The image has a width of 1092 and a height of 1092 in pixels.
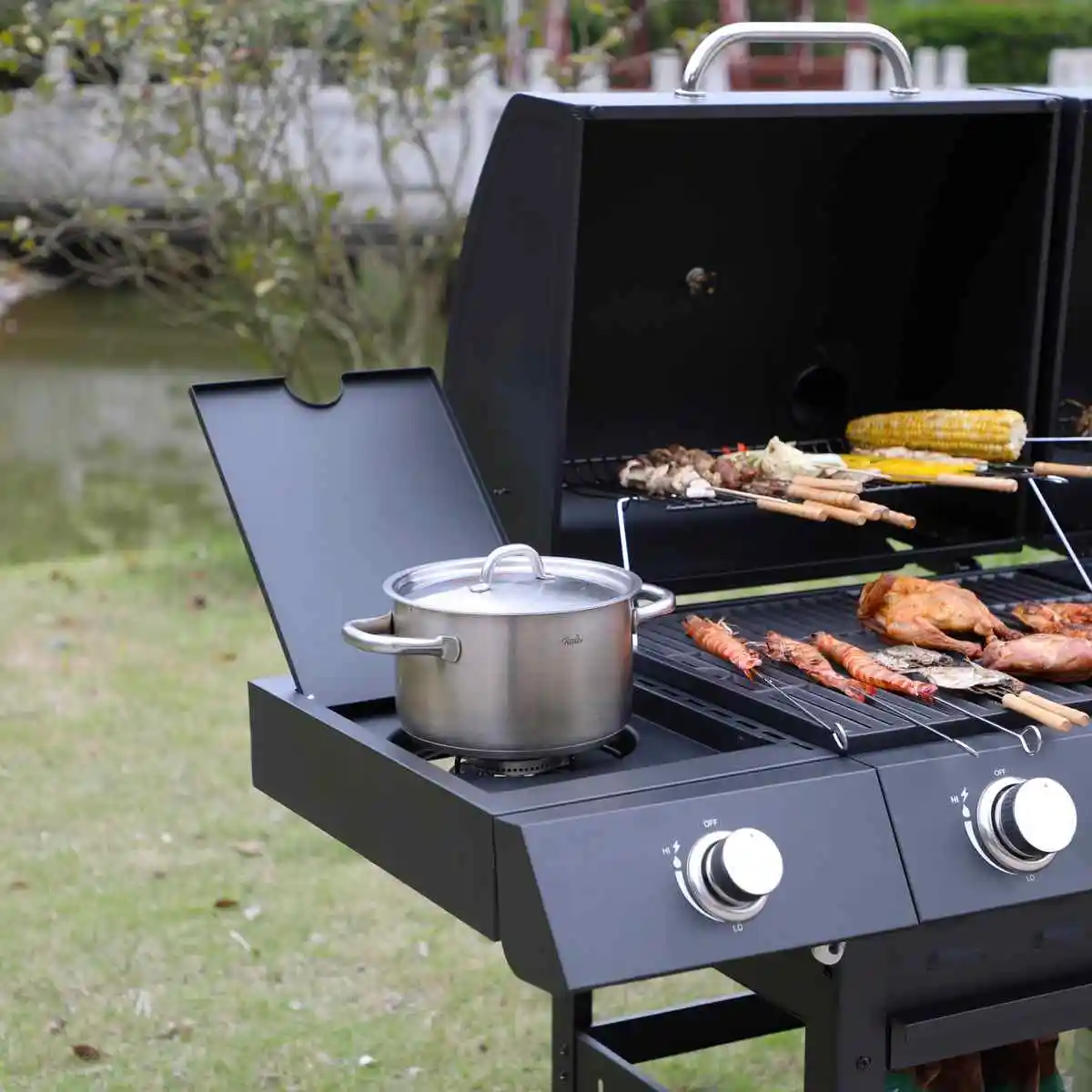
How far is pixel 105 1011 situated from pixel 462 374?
196 centimetres

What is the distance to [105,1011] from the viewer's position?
12.1ft

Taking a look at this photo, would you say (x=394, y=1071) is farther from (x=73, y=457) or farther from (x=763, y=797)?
(x=73, y=457)

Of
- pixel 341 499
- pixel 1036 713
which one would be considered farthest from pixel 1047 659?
pixel 341 499

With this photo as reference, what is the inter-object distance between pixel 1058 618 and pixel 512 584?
757 mm

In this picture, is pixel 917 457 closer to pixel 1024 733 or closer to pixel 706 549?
pixel 706 549

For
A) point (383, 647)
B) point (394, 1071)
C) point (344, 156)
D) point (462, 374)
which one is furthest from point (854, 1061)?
point (344, 156)

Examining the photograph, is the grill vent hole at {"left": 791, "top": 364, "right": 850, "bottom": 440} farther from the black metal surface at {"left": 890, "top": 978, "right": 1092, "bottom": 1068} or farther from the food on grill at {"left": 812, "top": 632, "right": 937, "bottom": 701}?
the black metal surface at {"left": 890, "top": 978, "right": 1092, "bottom": 1068}

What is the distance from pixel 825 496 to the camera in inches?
87.7

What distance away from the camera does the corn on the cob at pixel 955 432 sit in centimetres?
247

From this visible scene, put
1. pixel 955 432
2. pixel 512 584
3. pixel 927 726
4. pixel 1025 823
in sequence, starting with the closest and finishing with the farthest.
Answer: pixel 1025 823
pixel 927 726
pixel 512 584
pixel 955 432

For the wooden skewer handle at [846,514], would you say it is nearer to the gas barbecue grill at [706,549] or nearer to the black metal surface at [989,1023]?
the gas barbecue grill at [706,549]

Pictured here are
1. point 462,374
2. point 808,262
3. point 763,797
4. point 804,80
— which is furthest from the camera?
point 804,80

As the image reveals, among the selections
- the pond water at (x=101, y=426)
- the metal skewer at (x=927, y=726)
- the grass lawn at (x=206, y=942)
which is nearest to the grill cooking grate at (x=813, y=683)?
the metal skewer at (x=927, y=726)

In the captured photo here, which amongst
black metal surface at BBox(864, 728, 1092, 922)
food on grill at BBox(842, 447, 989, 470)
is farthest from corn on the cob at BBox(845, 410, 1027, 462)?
black metal surface at BBox(864, 728, 1092, 922)
